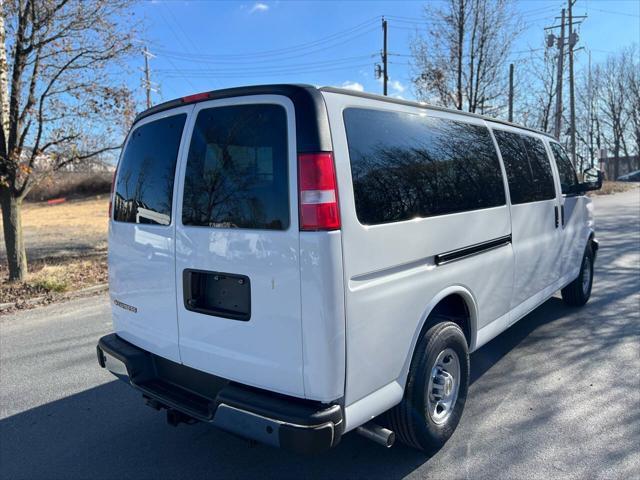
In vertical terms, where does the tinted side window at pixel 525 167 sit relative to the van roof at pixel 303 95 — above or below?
below

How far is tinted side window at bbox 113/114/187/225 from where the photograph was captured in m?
2.82

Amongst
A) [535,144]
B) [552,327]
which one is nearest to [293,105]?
[535,144]

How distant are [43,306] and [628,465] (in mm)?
7499

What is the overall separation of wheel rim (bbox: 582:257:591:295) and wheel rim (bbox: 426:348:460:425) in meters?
3.42

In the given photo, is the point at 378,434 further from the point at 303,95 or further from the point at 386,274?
the point at 303,95

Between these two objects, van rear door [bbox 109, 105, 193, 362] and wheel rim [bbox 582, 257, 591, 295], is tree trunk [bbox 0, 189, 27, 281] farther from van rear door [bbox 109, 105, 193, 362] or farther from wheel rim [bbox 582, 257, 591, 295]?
wheel rim [bbox 582, 257, 591, 295]

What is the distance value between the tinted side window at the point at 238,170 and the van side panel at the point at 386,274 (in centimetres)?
29

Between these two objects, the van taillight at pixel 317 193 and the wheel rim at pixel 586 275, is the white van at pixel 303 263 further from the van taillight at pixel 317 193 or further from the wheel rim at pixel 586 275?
the wheel rim at pixel 586 275

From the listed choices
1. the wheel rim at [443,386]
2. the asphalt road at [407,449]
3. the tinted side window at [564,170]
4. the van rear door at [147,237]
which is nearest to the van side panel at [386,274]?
the wheel rim at [443,386]

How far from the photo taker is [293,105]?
230 cm

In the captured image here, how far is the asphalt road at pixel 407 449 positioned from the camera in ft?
9.46

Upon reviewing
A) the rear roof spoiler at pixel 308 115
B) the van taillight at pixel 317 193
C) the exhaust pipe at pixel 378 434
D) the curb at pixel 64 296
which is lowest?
the curb at pixel 64 296

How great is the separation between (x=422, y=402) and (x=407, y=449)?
49 centimetres

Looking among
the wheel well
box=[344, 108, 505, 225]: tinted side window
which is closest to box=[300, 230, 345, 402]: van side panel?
box=[344, 108, 505, 225]: tinted side window
